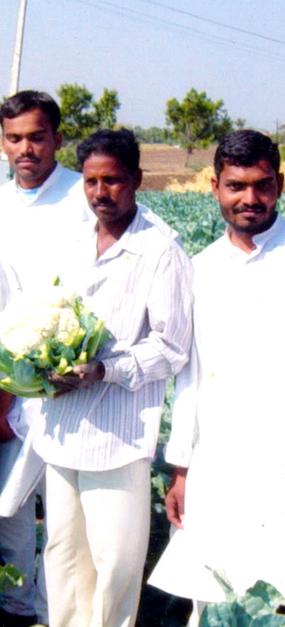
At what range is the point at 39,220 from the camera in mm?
3295

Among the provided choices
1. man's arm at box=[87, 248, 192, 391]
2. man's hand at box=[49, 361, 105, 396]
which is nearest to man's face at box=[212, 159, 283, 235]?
man's arm at box=[87, 248, 192, 391]

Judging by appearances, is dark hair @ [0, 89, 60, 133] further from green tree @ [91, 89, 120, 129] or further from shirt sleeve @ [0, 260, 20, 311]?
green tree @ [91, 89, 120, 129]

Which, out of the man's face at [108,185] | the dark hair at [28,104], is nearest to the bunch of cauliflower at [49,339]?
the man's face at [108,185]

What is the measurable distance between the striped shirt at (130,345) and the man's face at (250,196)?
24 centimetres

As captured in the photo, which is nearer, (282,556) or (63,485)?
(282,556)

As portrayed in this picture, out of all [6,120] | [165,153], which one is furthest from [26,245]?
[165,153]

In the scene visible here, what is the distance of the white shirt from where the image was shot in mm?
3180

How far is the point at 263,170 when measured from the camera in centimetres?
249

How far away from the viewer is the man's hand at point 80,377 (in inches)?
98.8

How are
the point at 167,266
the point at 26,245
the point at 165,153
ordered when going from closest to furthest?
the point at 167,266 → the point at 26,245 → the point at 165,153

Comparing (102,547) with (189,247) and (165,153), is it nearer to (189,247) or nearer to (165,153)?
(189,247)

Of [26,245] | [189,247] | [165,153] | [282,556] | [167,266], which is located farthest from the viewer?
[165,153]

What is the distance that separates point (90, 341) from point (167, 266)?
1.01 ft

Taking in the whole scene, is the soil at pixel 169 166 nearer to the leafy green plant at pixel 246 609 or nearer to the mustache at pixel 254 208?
the mustache at pixel 254 208
